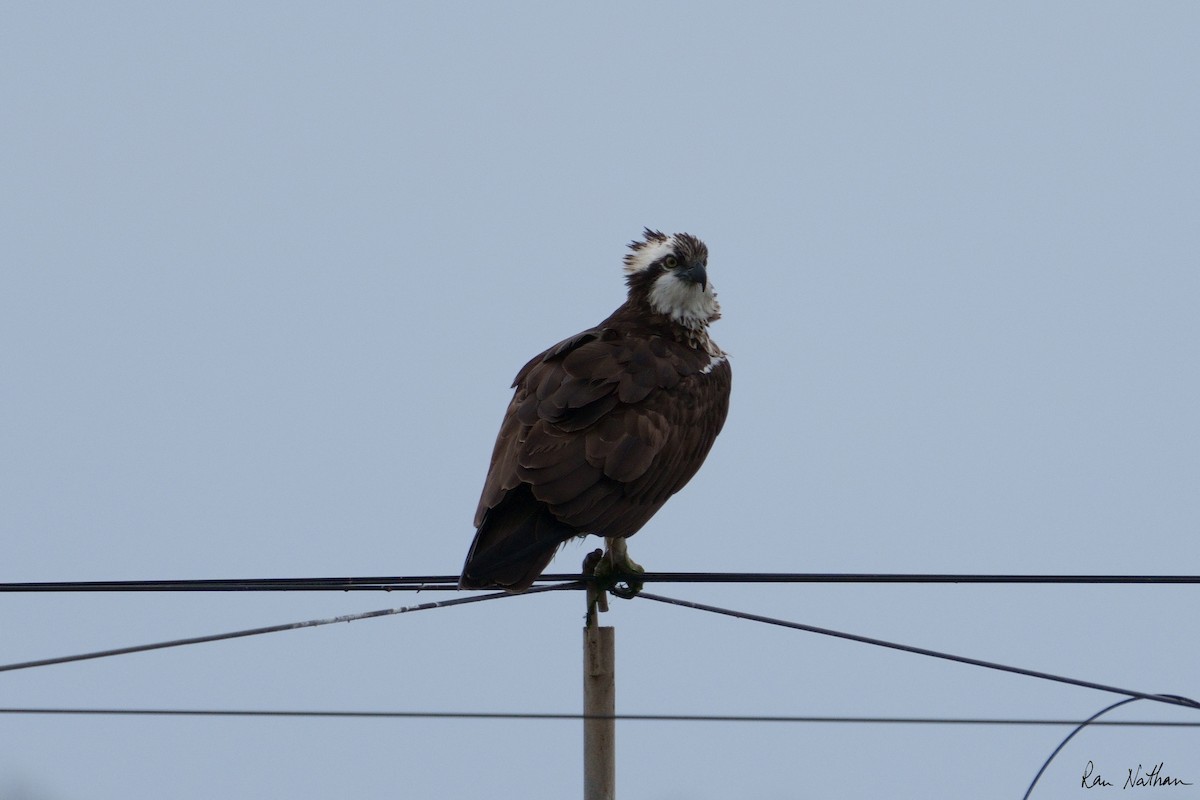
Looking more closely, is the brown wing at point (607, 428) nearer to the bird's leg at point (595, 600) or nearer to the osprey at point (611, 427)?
the osprey at point (611, 427)

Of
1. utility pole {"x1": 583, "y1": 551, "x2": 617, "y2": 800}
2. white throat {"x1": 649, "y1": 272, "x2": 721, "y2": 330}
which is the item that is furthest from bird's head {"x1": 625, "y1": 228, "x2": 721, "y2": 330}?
utility pole {"x1": 583, "y1": 551, "x2": 617, "y2": 800}

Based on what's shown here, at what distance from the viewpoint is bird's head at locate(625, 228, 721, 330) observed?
30.7 feet

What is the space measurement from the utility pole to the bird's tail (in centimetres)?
50

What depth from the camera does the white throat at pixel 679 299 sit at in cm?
935

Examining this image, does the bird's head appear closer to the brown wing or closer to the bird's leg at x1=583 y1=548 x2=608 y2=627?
the brown wing

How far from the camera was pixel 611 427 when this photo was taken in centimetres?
821

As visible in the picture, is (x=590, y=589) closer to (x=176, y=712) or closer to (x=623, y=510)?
(x=623, y=510)

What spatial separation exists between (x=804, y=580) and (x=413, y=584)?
1769mm

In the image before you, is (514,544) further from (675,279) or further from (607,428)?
(675,279)

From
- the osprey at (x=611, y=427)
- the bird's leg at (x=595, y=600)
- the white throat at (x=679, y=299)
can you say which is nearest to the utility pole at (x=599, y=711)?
the bird's leg at (x=595, y=600)

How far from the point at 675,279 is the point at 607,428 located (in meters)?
1.54

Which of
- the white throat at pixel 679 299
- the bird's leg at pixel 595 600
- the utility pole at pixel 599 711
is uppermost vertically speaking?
the white throat at pixel 679 299

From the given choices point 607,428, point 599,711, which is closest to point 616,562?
point 607,428

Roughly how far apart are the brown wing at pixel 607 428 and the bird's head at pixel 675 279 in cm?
33
